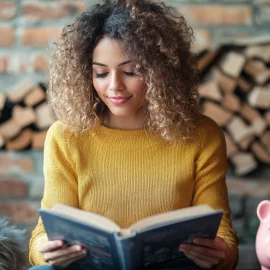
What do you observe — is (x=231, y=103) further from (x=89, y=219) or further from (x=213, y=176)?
(x=89, y=219)

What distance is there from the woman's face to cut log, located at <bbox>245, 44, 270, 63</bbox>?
2.41 feet

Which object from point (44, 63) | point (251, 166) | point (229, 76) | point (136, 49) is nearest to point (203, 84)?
point (229, 76)

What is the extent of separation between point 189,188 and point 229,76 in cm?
70

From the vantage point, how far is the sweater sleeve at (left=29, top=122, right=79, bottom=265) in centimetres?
135

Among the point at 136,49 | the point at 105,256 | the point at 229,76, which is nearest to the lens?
the point at 105,256

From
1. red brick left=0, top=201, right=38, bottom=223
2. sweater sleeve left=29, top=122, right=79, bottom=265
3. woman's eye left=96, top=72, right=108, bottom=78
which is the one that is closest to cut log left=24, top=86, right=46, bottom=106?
red brick left=0, top=201, right=38, bottom=223

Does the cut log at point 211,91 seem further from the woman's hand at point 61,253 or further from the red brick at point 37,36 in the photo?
the woman's hand at point 61,253

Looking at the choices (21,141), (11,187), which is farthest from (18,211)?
(21,141)

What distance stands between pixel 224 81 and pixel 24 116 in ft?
2.36

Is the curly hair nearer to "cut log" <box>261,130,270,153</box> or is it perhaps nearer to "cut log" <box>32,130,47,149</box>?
"cut log" <box>32,130,47,149</box>

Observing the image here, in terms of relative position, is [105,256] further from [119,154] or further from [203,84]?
[203,84]

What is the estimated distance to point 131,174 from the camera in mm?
1362

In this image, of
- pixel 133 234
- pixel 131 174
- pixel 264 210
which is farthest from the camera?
pixel 131 174

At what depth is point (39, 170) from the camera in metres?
1.99
